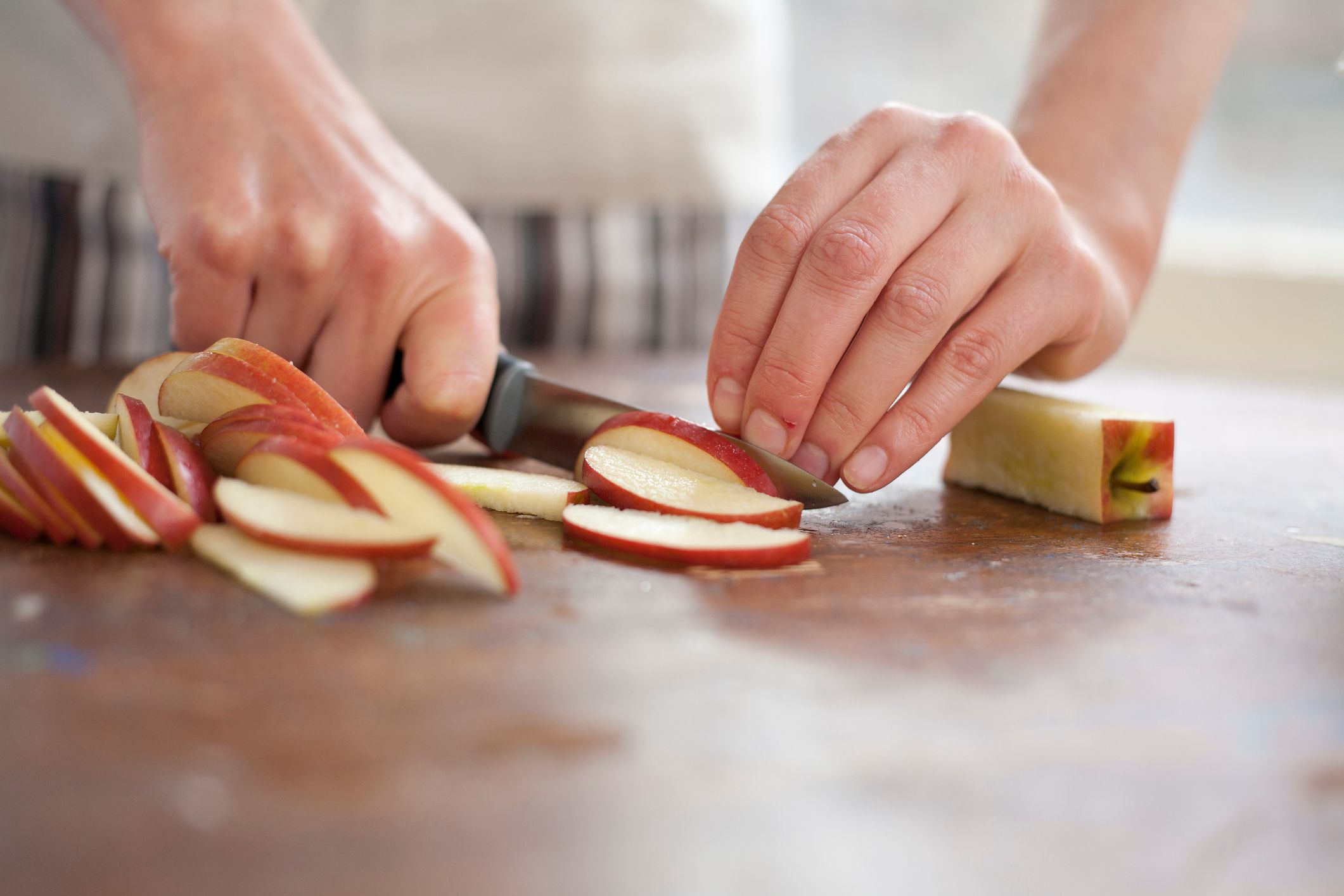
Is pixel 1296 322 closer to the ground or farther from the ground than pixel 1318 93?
closer to the ground

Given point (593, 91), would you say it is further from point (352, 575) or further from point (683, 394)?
point (352, 575)

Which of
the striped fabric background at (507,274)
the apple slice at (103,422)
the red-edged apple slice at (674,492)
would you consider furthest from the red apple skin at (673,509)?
the striped fabric background at (507,274)

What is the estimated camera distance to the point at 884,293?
4.05ft

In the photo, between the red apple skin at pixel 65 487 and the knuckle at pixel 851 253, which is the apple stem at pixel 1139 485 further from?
the red apple skin at pixel 65 487

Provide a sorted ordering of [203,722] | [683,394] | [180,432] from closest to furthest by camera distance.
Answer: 1. [203,722]
2. [180,432]
3. [683,394]

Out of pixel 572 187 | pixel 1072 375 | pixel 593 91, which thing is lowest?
pixel 1072 375

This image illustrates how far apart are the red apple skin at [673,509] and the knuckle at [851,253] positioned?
0.27 meters

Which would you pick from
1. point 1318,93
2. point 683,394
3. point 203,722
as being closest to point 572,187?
point 683,394

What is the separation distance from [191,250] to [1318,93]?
4.05m

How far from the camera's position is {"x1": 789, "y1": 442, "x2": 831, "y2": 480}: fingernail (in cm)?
127

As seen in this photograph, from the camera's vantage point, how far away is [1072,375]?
1607 millimetres

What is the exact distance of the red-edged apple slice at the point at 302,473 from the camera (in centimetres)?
95

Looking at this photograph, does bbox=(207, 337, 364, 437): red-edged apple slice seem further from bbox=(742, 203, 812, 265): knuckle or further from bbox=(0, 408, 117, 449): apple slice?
bbox=(742, 203, 812, 265): knuckle

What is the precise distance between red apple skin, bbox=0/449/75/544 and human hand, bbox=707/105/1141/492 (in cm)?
71
